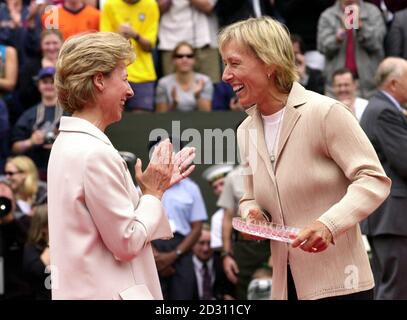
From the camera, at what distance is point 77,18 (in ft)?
31.4

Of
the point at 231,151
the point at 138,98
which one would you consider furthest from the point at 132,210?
the point at 138,98

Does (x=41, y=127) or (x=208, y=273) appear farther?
(x=41, y=127)

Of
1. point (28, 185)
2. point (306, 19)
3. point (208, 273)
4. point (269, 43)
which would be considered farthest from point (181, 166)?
point (306, 19)

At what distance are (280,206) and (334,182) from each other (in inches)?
10.5

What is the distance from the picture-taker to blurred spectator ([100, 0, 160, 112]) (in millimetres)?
9531

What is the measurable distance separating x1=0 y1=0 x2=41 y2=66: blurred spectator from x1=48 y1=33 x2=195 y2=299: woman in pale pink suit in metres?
6.62

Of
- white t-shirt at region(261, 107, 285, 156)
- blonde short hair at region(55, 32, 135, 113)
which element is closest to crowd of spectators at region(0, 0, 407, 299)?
white t-shirt at region(261, 107, 285, 156)

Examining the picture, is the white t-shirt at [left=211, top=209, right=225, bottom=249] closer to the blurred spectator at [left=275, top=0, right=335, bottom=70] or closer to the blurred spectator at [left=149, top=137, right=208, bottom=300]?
the blurred spectator at [left=149, top=137, right=208, bottom=300]

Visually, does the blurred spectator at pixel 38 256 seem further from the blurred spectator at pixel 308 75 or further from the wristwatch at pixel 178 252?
the blurred spectator at pixel 308 75

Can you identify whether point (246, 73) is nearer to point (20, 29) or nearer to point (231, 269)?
point (231, 269)

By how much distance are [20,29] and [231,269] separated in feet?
11.6

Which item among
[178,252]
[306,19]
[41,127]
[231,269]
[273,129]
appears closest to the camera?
[273,129]

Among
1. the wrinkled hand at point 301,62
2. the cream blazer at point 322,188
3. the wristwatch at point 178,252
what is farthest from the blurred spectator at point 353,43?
the cream blazer at point 322,188
